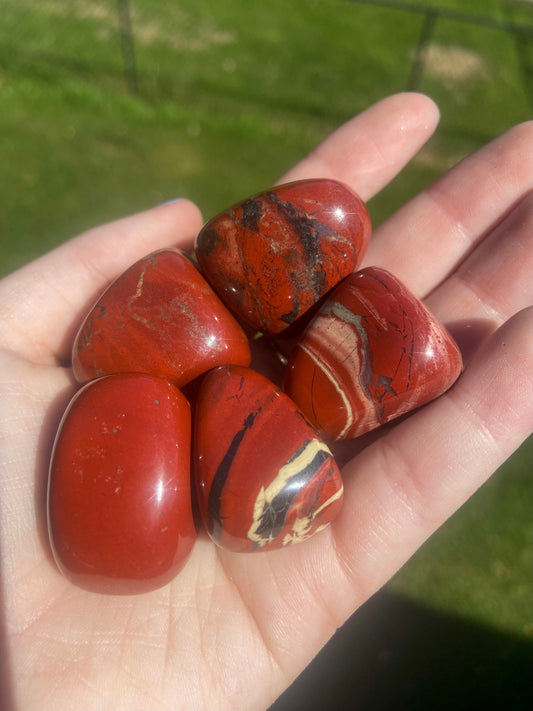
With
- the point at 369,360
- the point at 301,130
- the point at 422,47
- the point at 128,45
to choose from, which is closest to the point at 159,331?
the point at 369,360

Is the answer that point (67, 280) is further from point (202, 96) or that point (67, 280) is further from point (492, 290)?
point (202, 96)

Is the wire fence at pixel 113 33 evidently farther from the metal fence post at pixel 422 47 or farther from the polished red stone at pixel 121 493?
the polished red stone at pixel 121 493

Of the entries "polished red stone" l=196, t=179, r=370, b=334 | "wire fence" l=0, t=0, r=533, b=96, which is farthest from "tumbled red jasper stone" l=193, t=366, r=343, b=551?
"wire fence" l=0, t=0, r=533, b=96

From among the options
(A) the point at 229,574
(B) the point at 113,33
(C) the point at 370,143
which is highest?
(B) the point at 113,33

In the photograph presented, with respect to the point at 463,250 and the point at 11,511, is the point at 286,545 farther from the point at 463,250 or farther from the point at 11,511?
the point at 463,250

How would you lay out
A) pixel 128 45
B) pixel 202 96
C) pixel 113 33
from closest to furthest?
pixel 202 96, pixel 128 45, pixel 113 33

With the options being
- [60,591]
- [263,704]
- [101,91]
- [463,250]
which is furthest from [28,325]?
[101,91]
